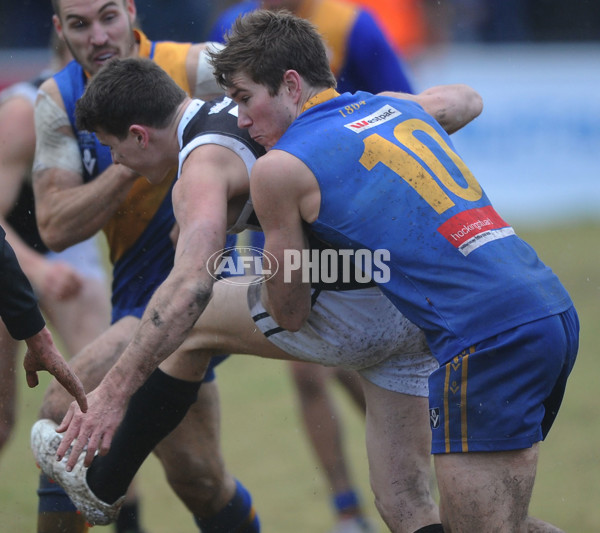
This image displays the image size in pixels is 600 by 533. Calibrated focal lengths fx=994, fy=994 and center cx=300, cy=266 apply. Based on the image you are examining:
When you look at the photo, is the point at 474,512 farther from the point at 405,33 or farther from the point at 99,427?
the point at 405,33

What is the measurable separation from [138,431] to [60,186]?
99cm

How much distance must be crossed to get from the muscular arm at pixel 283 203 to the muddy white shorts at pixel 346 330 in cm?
24

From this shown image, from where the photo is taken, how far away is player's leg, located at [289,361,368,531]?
14.1 feet

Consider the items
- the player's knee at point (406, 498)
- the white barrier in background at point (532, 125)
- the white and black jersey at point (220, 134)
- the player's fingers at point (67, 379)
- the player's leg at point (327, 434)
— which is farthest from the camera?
the white barrier in background at point (532, 125)

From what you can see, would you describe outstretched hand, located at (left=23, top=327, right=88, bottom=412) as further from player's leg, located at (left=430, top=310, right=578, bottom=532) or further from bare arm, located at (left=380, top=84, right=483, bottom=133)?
bare arm, located at (left=380, top=84, right=483, bottom=133)

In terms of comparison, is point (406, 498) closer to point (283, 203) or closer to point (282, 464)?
point (283, 203)

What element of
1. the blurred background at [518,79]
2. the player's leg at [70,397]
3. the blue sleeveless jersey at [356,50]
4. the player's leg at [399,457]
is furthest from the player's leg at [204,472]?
the blurred background at [518,79]

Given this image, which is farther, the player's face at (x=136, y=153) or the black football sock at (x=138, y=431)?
the black football sock at (x=138, y=431)

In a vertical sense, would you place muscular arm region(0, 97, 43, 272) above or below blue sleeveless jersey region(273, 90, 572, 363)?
below

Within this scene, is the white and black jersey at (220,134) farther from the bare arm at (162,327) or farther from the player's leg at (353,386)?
the player's leg at (353,386)

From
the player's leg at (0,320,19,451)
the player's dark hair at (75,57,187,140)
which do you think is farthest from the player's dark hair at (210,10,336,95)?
the player's leg at (0,320,19,451)

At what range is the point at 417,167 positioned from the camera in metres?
2.77

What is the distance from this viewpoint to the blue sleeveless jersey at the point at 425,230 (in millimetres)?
2660

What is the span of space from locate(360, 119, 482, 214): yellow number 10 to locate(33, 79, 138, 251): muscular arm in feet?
Answer: 3.74
